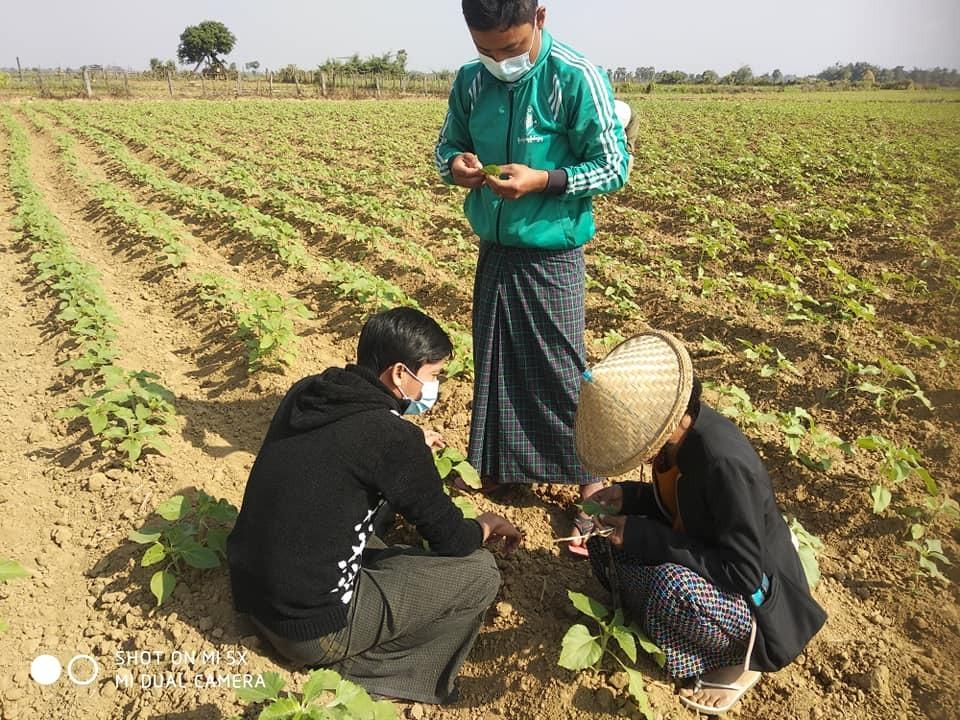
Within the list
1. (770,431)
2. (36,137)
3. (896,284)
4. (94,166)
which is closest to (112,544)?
(770,431)

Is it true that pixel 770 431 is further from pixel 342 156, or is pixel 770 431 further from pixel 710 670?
pixel 342 156

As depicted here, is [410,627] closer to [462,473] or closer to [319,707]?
[319,707]

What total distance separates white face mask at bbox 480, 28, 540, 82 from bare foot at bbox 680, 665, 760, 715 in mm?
2073

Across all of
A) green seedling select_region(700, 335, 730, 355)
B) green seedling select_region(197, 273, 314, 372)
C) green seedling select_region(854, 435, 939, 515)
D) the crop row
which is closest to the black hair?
green seedling select_region(854, 435, 939, 515)

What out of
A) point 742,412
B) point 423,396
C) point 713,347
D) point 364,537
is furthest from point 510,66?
point 713,347

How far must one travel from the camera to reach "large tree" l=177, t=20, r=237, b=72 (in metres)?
63.7

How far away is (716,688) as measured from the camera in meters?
2.09

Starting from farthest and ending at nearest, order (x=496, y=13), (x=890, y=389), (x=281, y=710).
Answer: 1. (x=890, y=389)
2. (x=496, y=13)
3. (x=281, y=710)

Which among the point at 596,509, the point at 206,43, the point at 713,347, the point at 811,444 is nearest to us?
the point at 596,509

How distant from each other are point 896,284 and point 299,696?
5896mm

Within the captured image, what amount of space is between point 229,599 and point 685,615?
1.57m

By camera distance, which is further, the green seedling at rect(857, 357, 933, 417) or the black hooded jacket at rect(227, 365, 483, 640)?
the green seedling at rect(857, 357, 933, 417)

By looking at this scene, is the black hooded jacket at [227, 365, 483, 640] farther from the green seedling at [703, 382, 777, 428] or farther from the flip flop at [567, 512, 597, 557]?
the green seedling at [703, 382, 777, 428]

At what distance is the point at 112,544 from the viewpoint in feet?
8.70
